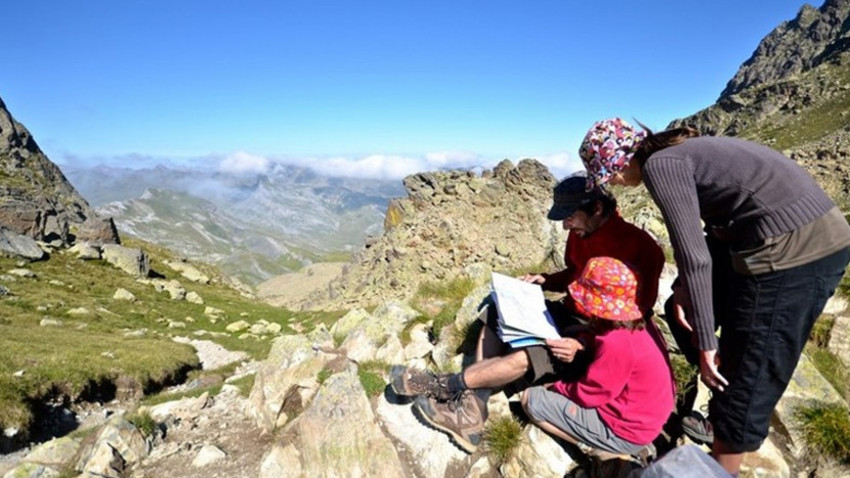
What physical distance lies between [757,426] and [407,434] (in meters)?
4.82

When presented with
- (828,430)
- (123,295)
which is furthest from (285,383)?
(123,295)

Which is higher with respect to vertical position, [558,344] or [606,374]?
[558,344]

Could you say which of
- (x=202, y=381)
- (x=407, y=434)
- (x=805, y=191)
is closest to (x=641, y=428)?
(x=805, y=191)

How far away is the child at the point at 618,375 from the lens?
5.22 meters

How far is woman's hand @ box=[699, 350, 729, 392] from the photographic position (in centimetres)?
414

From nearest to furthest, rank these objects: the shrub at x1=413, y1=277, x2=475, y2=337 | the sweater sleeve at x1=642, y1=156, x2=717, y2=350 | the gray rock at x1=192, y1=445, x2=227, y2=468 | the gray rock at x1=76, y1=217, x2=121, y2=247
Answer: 1. the sweater sleeve at x1=642, y1=156, x2=717, y2=350
2. the gray rock at x1=192, y1=445, x2=227, y2=468
3. the shrub at x1=413, y1=277, x2=475, y2=337
4. the gray rock at x1=76, y1=217, x2=121, y2=247

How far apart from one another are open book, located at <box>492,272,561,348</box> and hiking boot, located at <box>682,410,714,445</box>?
2.02 metres

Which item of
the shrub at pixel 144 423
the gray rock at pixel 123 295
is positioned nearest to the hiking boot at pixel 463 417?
the shrub at pixel 144 423

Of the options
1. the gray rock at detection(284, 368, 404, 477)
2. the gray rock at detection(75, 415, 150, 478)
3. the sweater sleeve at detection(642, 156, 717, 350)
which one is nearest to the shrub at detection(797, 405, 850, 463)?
the sweater sleeve at detection(642, 156, 717, 350)

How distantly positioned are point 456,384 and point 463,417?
48cm

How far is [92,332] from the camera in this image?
A: 2772 cm

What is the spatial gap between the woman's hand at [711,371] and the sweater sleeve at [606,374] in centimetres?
93

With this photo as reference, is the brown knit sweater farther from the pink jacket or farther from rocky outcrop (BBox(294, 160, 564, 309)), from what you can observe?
rocky outcrop (BBox(294, 160, 564, 309))

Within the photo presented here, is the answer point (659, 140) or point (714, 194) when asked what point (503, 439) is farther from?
point (659, 140)
